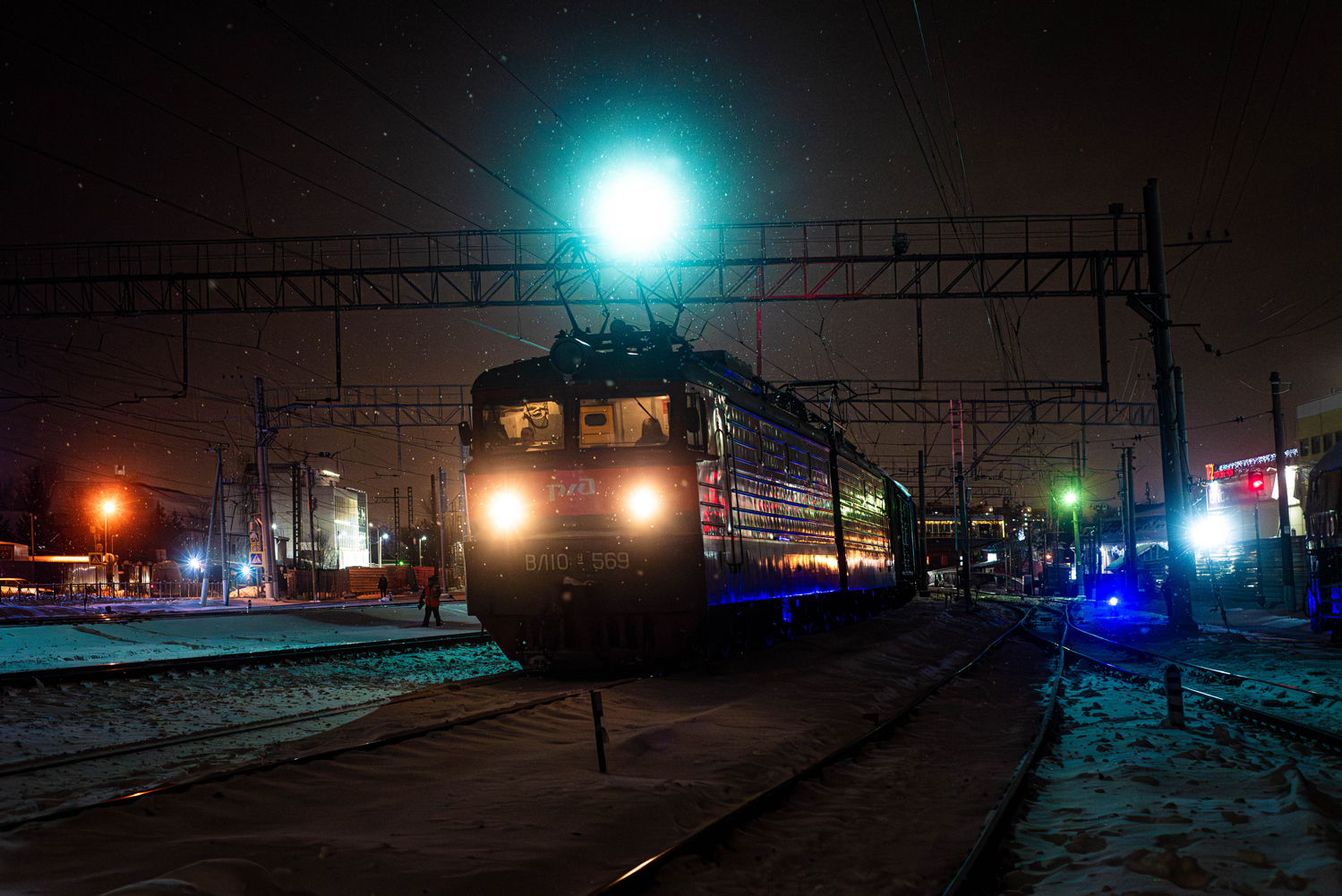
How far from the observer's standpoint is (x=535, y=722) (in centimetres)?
988

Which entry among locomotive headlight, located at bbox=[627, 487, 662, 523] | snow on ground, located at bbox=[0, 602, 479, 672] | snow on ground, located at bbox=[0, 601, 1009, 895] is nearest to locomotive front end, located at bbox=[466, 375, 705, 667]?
locomotive headlight, located at bbox=[627, 487, 662, 523]

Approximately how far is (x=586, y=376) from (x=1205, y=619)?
2655 cm

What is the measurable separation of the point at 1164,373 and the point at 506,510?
1454 centimetres

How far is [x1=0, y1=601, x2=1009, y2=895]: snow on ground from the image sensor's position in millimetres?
5191

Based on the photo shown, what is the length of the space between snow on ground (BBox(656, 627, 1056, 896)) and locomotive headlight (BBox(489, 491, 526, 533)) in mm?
5308

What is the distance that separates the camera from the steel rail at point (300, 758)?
6.10m

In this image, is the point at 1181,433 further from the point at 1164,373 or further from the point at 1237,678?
the point at 1237,678

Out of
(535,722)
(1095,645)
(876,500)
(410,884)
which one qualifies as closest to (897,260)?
(876,500)

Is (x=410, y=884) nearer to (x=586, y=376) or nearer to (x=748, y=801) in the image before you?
(x=748, y=801)

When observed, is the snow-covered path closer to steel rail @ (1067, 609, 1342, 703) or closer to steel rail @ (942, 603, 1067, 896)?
steel rail @ (942, 603, 1067, 896)

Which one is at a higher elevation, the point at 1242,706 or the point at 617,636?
the point at 617,636

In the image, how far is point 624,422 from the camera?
12656 millimetres

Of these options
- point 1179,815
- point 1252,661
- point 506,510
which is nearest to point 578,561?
point 506,510

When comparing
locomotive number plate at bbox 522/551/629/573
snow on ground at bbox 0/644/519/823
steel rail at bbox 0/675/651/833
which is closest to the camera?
steel rail at bbox 0/675/651/833
